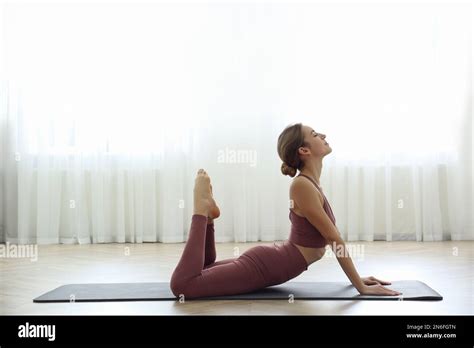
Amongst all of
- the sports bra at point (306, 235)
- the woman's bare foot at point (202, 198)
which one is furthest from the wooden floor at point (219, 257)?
the woman's bare foot at point (202, 198)

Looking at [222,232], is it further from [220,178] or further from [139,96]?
[139,96]

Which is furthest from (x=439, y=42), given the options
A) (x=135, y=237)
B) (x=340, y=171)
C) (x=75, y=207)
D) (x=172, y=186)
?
(x=75, y=207)

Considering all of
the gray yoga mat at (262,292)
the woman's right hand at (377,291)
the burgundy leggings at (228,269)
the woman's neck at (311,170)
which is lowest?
the gray yoga mat at (262,292)

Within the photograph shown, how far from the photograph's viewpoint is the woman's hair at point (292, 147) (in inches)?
105

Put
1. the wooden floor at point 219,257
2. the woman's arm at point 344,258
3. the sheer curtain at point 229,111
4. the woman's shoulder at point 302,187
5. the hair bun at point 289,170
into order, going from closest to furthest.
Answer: the wooden floor at point 219,257
the woman's arm at point 344,258
the woman's shoulder at point 302,187
the hair bun at point 289,170
the sheer curtain at point 229,111

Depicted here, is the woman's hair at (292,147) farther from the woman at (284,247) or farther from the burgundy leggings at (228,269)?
the burgundy leggings at (228,269)

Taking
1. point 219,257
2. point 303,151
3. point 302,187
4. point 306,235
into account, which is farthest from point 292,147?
point 219,257

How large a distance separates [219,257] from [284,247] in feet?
5.16

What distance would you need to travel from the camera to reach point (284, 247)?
262 cm

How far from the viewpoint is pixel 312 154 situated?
2.67 m

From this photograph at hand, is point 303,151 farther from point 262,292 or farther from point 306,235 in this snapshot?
point 262,292

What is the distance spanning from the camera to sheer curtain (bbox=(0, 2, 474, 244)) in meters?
5.28

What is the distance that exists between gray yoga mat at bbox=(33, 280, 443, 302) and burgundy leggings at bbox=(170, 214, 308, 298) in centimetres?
5

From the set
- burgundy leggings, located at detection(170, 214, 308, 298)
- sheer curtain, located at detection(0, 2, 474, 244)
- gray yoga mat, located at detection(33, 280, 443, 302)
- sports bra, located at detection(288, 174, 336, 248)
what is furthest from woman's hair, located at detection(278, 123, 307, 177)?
sheer curtain, located at detection(0, 2, 474, 244)
